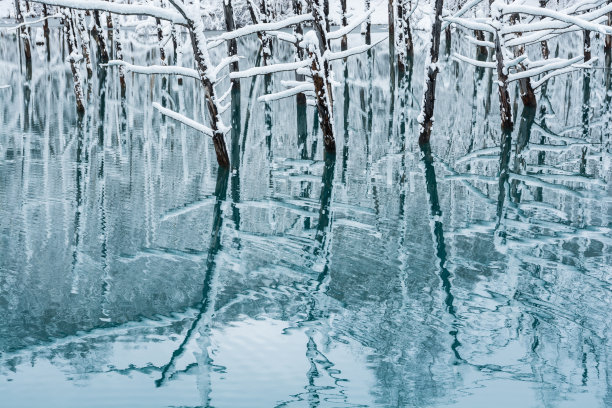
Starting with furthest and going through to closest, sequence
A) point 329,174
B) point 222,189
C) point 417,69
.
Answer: point 417,69 < point 329,174 < point 222,189

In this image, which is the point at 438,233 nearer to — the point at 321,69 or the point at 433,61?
the point at 321,69

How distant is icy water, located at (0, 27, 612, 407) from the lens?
6113mm

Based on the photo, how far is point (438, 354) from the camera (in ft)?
21.3

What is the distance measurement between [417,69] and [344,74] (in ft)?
10.7

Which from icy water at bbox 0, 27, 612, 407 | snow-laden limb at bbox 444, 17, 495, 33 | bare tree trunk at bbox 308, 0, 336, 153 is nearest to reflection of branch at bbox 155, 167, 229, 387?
icy water at bbox 0, 27, 612, 407

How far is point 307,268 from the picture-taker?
874cm

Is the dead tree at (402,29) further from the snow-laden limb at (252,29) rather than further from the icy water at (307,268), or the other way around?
the snow-laden limb at (252,29)

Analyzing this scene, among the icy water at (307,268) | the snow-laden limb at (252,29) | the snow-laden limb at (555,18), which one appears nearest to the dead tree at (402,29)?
the icy water at (307,268)

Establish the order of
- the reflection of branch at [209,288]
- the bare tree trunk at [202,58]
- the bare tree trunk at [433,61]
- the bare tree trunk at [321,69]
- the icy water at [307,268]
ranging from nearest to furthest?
the icy water at [307,268]
the reflection of branch at [209,288]
the bare tree trunk at [202,58]
the bare tree trunk at [321,69]
the bare tree trunk at [433,61]

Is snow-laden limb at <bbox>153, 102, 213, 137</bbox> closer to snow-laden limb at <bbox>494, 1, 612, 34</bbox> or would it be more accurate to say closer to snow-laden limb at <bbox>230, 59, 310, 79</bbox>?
snow-laden limb at <bbox>230, 59, 310, 79</bbox>

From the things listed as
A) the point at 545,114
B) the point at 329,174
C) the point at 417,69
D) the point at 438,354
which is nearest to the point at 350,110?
the point at 545,114

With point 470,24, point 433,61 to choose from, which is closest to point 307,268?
point 433,61

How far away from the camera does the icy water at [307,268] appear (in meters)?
6.11

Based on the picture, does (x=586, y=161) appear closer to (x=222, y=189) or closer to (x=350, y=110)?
(x=222, y=189)
